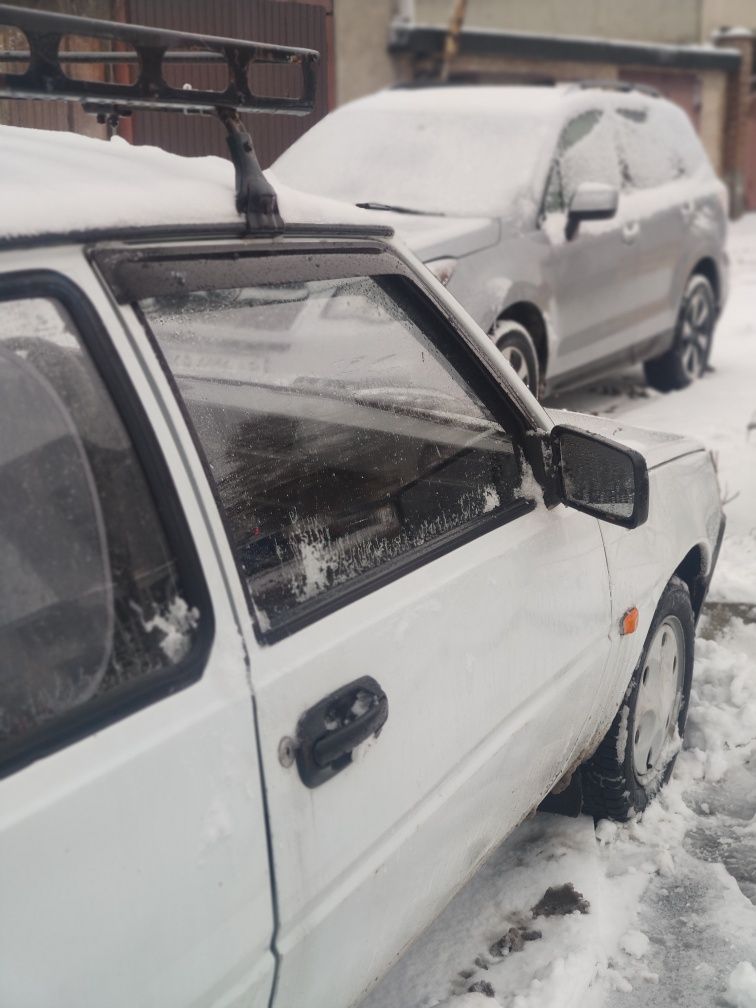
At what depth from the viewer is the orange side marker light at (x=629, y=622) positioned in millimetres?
2807

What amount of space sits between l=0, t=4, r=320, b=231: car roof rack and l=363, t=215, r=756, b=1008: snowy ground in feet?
5.46

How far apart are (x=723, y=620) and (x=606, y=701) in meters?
1.80

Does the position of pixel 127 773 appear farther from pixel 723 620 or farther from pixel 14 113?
pixel 723 620

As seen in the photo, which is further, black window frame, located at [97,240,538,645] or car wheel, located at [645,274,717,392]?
car wheel, located at [645,274,717,392]

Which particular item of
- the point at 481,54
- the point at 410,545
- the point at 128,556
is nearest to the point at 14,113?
the point at 410,545

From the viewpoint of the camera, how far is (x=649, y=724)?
10.5 ft

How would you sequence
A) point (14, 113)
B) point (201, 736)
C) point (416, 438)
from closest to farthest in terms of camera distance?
point (201, 736), point (416, 438), point (14, 113)

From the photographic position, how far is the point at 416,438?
7.73 feet

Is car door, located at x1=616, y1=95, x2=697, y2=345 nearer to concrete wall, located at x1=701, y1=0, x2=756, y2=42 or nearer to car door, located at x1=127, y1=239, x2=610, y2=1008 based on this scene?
car door, located at x1=127, y1=239, x2=610, y2=1008

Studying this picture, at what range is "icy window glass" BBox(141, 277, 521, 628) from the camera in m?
1.90

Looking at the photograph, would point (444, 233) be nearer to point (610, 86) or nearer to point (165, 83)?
point (610, 86)

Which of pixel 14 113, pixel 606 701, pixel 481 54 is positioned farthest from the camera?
pixel 481 54

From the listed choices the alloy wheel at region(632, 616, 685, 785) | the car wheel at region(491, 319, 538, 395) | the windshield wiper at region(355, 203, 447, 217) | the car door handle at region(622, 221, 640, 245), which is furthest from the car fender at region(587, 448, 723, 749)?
the car door handle at region(622, 221, 640, 245)

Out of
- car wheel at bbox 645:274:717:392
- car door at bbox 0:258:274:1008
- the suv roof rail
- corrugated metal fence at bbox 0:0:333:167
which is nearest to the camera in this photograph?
car door at bbox 0:258:274:1008
